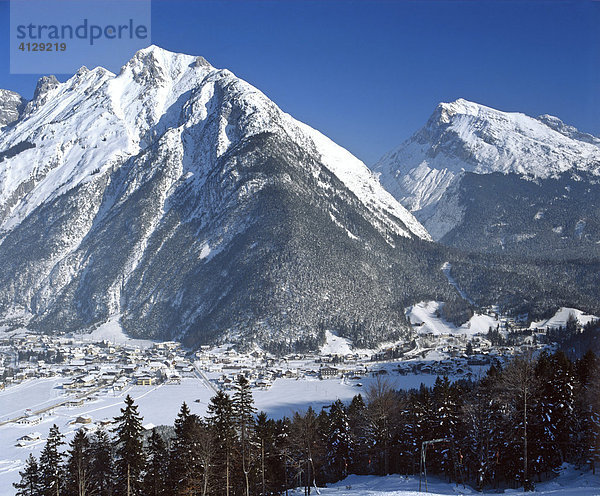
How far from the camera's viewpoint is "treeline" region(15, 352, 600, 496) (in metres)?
43.5

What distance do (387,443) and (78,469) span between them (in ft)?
87.3

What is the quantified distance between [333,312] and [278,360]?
29.8 meters

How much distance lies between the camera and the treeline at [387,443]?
143ft

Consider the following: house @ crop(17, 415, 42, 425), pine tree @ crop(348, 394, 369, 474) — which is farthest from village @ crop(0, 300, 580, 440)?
pine tree @ crop(348, 394, 369, 474)

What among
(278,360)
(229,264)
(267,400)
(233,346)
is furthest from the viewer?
(229,264)

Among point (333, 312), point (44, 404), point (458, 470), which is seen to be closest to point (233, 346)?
point (333, 312)

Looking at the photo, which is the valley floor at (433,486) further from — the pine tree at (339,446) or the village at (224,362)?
the village at (224,362)

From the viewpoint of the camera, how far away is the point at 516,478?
4556 cm

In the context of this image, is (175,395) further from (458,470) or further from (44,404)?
(458,470)

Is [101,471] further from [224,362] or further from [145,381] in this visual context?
[224,362]

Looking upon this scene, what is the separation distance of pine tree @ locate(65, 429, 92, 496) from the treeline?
106mm

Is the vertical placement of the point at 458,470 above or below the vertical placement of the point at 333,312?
below

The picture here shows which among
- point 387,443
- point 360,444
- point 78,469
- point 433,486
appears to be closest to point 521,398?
point 433,486

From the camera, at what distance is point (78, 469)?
4559cm
